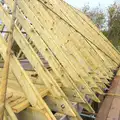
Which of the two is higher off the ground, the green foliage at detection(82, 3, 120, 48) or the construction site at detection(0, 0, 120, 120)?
the green foliage at detection(82, 3, 120, 48)

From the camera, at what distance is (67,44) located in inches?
171

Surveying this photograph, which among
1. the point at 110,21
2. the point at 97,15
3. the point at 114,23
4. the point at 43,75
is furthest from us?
the point at 97,15

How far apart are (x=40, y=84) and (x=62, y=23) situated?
200cm

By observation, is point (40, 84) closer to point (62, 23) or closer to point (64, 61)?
point (64, 61)

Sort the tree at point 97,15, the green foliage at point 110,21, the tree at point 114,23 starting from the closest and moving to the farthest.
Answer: the tree at point 114,23 < the green foliage at point 110,21 < the tree at point 97,15

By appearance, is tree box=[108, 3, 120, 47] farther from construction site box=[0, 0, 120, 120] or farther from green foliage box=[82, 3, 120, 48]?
construction site box=[0, 0, 120, 120]

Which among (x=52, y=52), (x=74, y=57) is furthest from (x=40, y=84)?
(x=74, y=57)

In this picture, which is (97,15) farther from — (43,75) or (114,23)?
(43,75)

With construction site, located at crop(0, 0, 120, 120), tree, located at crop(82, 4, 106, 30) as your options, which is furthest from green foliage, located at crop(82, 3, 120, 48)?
construction site, located at crop(0, 0, 120, 120)

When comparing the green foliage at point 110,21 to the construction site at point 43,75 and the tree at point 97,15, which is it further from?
the construction site at point 43,75

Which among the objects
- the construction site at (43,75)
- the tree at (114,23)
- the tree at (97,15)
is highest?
the tree at (97,15)

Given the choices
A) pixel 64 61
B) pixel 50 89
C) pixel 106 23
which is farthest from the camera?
pixel 106 23

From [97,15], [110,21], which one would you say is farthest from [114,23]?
[97,15]

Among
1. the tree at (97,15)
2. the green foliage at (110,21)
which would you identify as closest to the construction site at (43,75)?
the green foliage at (110,21)
